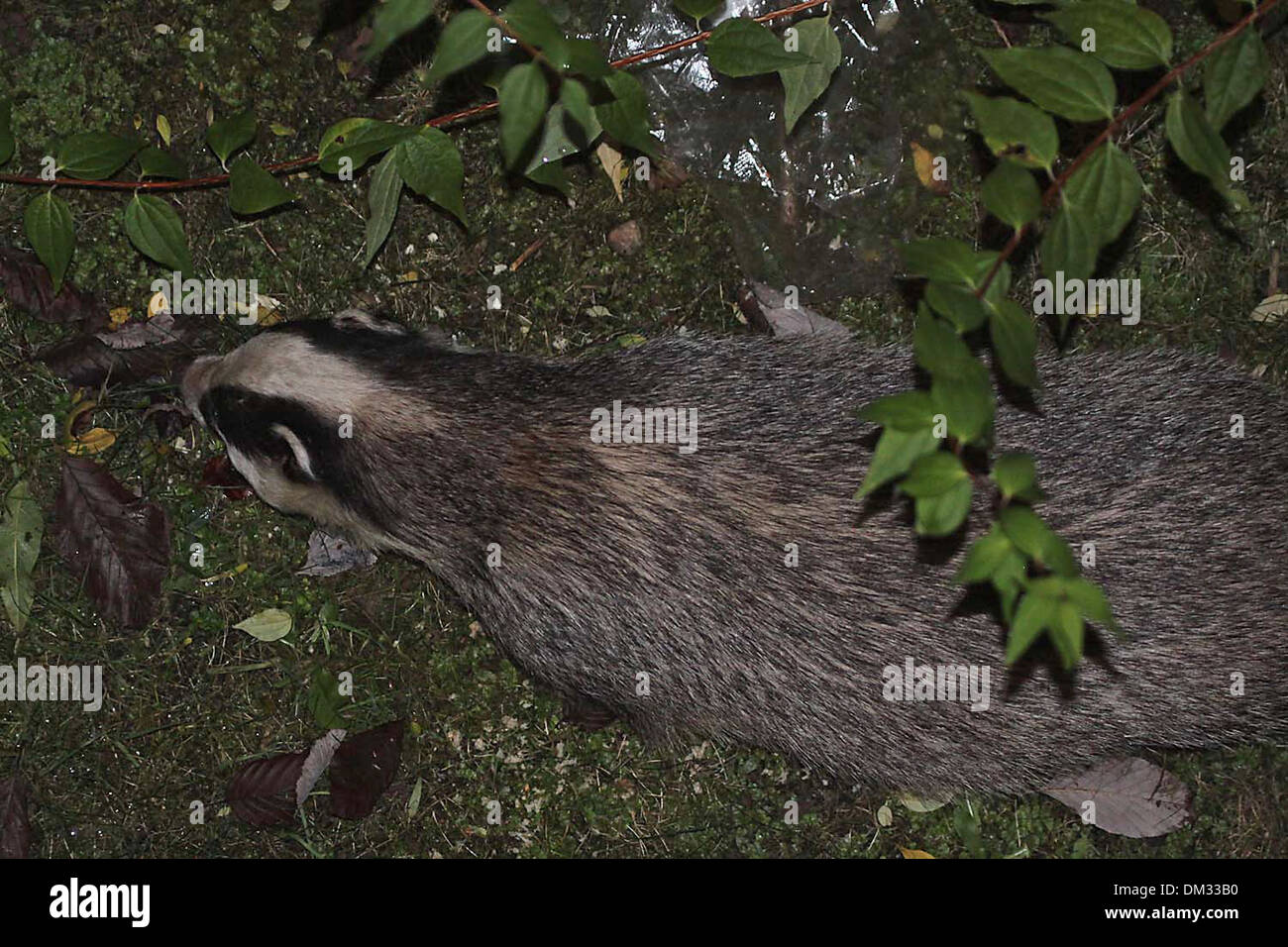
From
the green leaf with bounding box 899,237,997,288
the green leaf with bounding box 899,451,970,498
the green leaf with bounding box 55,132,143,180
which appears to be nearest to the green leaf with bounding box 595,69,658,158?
the green leaf with bounding box 899,237,997,288

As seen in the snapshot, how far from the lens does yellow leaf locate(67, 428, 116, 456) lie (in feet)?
19.8

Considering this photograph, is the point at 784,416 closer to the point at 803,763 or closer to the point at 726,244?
the point at 726,244

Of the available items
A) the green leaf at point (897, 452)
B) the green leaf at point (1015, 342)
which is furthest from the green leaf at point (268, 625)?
the green leaf at point (1015, 342)

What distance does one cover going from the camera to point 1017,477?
3.59m

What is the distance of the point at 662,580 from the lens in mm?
5180

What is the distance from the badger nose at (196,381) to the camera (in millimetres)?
5508

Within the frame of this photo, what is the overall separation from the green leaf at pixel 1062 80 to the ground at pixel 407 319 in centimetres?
227

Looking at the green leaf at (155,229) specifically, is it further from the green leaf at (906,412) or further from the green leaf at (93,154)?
the green leaf at (906,412)

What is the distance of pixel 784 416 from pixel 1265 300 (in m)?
2.71

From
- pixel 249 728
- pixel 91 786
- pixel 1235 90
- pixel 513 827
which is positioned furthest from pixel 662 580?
pixel 91 786

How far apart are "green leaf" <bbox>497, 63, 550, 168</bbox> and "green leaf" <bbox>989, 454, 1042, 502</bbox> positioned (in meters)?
1.84

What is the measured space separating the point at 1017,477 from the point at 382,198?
3159mm
